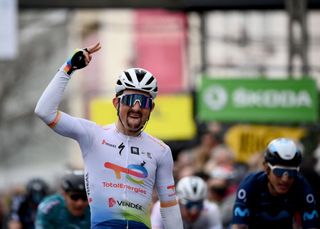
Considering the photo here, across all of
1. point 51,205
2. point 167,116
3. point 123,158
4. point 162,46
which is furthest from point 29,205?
point 162,46

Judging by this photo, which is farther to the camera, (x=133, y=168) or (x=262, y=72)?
(x=262, y=72)

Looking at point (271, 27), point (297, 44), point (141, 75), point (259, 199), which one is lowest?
point (259, 199)

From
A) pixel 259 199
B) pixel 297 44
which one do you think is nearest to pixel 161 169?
pixel 259 199

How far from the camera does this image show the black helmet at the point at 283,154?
34.5 feet

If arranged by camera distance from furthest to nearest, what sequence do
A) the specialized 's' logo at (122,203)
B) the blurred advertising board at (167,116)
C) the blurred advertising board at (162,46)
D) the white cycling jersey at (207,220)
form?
the blurred advertising board at (162,46)
the blurred advertising board at (167,116)
the white cycling jersey at (207,220)
the specialized 's' logo at (122,203)

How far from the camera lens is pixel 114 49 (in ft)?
145

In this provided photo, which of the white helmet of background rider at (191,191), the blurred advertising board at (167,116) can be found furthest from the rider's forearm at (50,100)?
the blurred advertising board at (167,116)

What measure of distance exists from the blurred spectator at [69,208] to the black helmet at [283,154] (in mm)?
1932

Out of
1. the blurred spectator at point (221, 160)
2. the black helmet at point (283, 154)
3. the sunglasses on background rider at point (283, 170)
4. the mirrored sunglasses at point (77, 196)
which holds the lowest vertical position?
the mirrored sunglasses at point (77, 196)

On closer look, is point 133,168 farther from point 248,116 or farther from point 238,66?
point 238,66

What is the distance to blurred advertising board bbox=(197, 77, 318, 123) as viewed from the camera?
18.5m

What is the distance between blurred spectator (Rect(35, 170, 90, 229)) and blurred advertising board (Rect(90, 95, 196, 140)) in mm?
9622

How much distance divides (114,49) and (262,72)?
10656mm

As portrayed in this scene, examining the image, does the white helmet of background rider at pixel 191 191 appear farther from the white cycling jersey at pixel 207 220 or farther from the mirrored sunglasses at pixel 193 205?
the white cycling jersey at pixel 207 220
